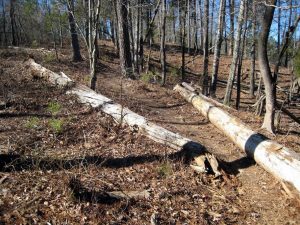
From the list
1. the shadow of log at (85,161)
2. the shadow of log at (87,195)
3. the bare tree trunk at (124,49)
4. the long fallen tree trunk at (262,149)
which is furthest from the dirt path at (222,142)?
the shadow of log at (87,195)

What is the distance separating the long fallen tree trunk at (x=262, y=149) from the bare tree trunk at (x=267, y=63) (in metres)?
1.14

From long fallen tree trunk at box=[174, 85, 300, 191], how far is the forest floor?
0.23 m

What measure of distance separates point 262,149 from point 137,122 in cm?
292

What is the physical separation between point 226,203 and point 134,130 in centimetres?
298

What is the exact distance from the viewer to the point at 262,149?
637cm

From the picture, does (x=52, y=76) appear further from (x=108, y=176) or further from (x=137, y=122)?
(x=108, y=176)

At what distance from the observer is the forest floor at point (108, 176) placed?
457 centimetres

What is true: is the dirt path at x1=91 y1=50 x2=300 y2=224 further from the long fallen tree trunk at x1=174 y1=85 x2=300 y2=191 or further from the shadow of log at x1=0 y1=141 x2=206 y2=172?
the shadow of log at x1=0 y1=141 x2=206 y2=172

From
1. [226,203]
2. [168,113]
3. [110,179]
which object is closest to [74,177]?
[110,179]

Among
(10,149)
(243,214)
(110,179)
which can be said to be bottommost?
(243,214)

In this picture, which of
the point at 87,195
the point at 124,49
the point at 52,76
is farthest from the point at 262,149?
→ the point at 124,49

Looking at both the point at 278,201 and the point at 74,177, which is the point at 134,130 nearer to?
the point at 74,177

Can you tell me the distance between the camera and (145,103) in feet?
35.9

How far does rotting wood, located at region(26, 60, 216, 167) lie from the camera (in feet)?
21.8
